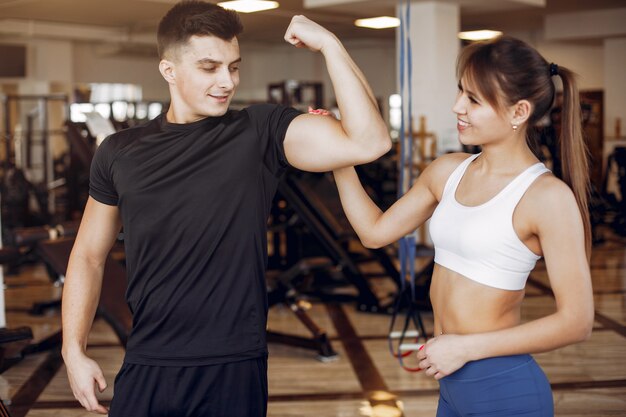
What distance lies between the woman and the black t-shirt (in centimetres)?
36

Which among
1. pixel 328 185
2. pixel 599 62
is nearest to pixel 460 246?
pixel 328 185

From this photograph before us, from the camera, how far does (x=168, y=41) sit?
60.4 inches

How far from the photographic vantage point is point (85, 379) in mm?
1552

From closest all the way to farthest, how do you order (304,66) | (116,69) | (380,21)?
(380,21) → (116,69) → (304,66)

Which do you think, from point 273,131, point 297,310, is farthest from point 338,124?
point 297,310

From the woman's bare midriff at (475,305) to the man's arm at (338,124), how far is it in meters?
0.31

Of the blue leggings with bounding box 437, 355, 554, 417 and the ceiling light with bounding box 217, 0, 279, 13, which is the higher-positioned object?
the ceiling light with bounding box 217, 0, 279, 13

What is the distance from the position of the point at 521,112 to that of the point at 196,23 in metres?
0.64

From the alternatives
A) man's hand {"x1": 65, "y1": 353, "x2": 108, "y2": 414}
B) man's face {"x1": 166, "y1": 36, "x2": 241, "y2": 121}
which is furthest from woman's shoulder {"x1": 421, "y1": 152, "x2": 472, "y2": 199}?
man's hand {"x1": 65, "y1": 353, "x2": 108, "y2": 414}

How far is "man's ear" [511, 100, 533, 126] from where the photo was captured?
1.49m

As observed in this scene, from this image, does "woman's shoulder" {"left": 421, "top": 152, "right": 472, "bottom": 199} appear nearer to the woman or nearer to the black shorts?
the woman

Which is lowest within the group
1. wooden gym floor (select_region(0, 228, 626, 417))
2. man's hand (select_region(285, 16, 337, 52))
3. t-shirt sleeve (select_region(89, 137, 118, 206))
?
wooden gym floor (select_region(0, 228, 626, 417))

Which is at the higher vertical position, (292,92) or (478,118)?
(292,92)

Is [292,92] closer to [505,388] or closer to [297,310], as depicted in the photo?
[297,310]
